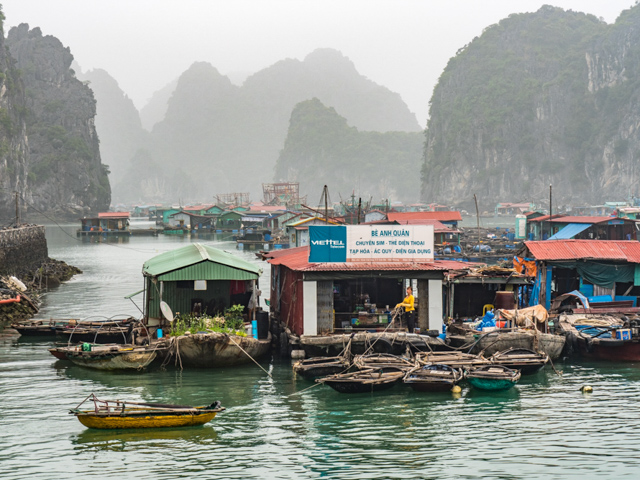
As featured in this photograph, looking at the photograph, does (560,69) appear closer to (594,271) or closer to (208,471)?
(594,271)

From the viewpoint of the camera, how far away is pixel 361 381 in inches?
642

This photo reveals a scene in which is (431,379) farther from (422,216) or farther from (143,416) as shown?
(422,216)

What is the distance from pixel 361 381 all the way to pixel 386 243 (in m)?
4.79

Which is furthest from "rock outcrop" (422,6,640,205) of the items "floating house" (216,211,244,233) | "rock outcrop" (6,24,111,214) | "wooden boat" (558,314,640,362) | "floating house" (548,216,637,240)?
"wooden boat" (558,314,640,362)

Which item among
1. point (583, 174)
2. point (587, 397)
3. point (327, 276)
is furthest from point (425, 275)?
point (583, 174)

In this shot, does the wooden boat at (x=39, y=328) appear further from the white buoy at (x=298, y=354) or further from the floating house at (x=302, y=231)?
the floating house at (x=302, y=231)

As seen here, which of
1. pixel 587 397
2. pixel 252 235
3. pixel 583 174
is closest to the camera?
pixel 587 397

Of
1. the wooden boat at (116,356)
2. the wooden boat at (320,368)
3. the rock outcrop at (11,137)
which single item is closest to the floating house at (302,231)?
the wooden boat at (116,356)

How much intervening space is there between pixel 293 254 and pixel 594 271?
10.1m

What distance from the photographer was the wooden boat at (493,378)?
54.4 ft

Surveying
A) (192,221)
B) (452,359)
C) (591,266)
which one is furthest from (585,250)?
(192,221)

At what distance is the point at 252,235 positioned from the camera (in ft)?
239

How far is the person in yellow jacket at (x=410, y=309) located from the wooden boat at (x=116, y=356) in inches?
269

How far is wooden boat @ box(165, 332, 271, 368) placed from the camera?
18.3m
